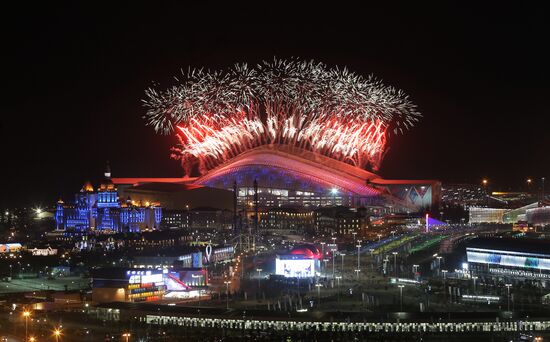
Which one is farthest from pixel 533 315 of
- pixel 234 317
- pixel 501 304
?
pixel 234 317

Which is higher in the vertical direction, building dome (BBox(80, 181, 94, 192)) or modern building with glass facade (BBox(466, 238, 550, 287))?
building dome (BBox(80, 181, 94, 192))

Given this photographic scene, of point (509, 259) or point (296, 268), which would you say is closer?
point (296, 268)

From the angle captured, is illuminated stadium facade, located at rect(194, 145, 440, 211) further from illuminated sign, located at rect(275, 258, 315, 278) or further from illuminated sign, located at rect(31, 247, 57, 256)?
illuminated sign, located at rect(275, 258, 315, 278)

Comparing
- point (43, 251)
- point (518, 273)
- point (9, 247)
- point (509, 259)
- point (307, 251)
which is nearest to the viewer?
point (518, 273)

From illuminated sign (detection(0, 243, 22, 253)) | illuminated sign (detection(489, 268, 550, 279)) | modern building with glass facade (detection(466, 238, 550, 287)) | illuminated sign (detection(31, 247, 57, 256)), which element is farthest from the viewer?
illuminated sign (detection(0, 243, 22, 253))

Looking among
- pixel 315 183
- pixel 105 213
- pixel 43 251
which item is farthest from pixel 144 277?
pixel 315 183

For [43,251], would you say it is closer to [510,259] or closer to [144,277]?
[144,277]

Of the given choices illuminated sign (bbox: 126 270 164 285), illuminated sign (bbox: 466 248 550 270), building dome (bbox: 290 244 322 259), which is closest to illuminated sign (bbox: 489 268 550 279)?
illuminated sign (bbox: 466 248 550 270)

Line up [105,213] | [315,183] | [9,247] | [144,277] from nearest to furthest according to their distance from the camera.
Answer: [144,277]
[9,247]
[105,213]
[315,183]
